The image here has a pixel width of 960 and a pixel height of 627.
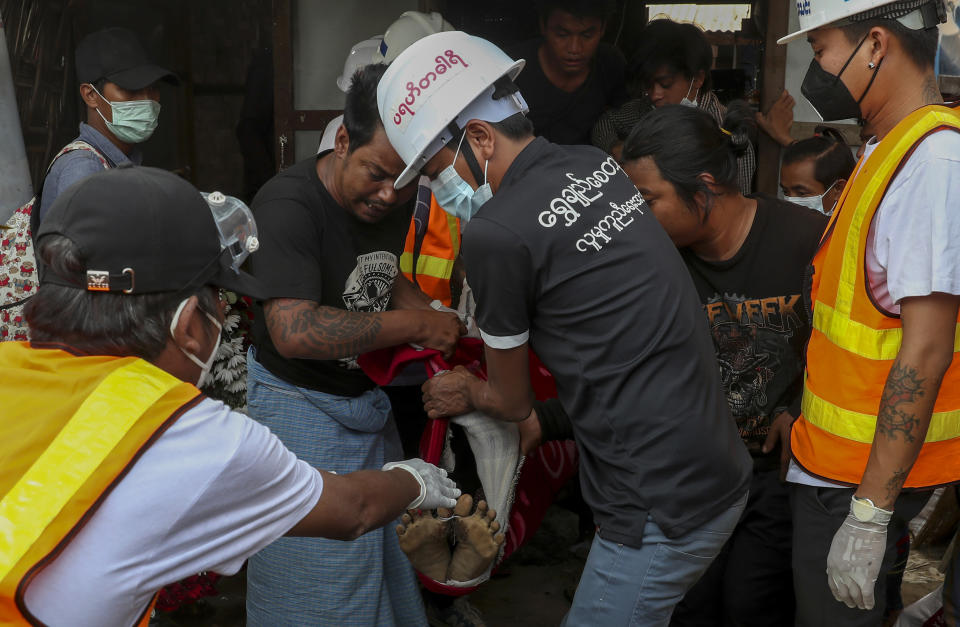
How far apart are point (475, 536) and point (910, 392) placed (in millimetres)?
1184

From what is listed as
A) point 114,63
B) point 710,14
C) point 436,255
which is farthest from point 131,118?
point 710,14

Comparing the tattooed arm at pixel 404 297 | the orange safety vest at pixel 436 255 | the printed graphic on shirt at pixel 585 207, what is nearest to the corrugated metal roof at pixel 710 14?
the orange safety vest at pixel 436 255

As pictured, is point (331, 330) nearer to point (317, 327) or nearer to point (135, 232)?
point (317, 327)

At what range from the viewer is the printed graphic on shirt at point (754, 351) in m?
2.57

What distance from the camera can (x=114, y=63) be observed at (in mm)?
3598

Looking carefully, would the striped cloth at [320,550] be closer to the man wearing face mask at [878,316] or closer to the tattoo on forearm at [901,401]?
the man wearing face mask at [878,316]

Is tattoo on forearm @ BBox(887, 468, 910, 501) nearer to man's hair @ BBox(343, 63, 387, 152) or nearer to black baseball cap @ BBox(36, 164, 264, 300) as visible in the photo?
black baseball cap @ BBox(36, 164, 264, 300)

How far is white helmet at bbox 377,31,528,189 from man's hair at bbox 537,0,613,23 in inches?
69.9

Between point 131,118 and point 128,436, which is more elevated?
point 128,436

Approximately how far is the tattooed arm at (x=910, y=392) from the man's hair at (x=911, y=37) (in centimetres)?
55

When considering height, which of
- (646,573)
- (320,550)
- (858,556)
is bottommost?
(320,550)

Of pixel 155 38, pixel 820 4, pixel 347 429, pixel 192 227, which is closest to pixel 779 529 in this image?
pixel 347 429

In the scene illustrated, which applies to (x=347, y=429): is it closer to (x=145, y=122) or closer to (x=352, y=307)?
(x=352, y=307)

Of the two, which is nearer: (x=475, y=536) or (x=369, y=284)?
(x=475, y=536)
